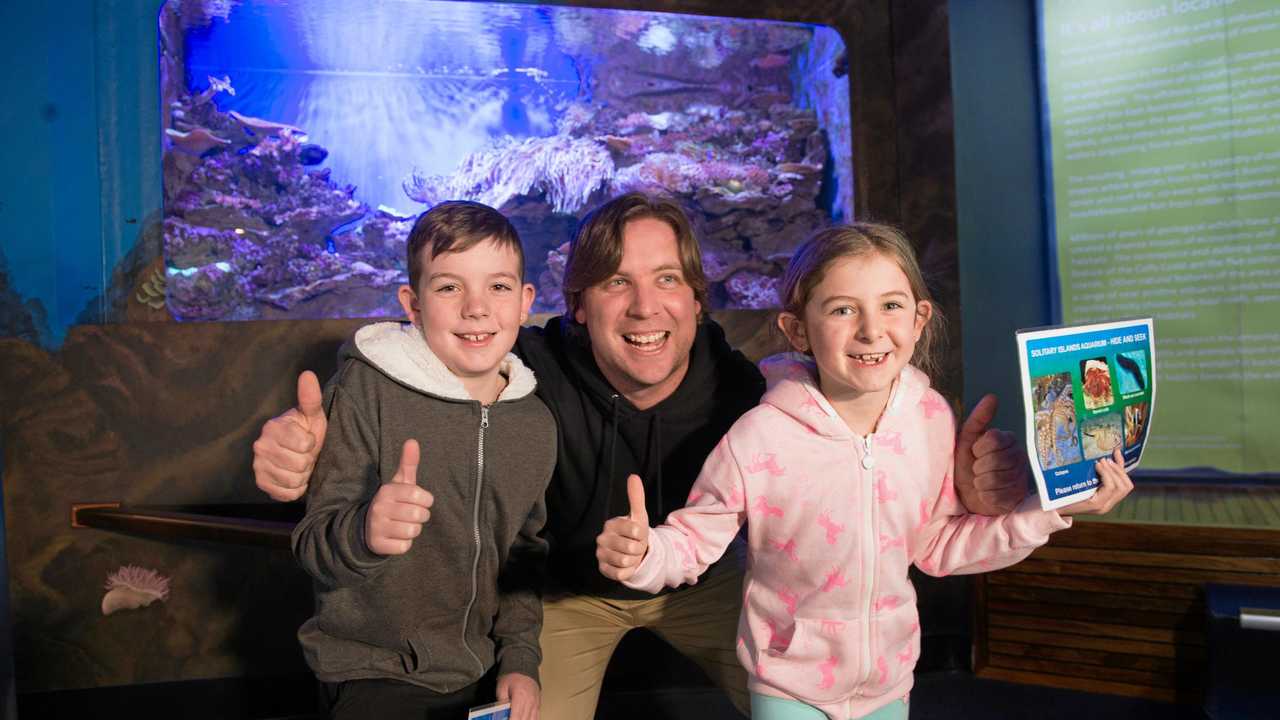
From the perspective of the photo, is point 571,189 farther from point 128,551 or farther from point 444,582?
point 128,551

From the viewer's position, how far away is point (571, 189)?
9.06ft

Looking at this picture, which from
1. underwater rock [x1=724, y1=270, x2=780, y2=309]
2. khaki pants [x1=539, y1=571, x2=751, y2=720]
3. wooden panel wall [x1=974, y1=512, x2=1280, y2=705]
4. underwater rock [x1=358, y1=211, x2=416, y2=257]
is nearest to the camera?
khaki pants [x1=539, y1=571, x2=751, y2=720]

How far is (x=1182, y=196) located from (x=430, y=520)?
2.48 meters

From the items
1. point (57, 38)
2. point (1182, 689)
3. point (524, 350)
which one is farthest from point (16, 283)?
point (1182, 689)

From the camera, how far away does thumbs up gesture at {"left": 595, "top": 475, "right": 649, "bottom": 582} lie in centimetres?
135

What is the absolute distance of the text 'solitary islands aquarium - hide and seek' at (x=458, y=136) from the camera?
101 inches

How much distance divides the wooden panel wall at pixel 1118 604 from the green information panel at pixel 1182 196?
560 millimetres

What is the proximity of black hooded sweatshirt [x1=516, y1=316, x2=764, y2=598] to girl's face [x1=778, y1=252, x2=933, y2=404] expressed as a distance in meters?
0.43

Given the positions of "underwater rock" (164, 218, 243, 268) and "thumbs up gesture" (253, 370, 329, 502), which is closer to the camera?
"thumbs up gesture" (253, 370, 329, 502)

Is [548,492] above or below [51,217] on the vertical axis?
below

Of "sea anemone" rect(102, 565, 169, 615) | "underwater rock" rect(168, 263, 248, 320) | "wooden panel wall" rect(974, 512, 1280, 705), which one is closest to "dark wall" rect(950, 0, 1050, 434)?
"wooden panel wall" rect(974, 512, 1280, 705)

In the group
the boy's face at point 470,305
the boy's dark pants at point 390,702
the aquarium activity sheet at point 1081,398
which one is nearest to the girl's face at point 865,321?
the aquarium activity sheet at point 1081,398

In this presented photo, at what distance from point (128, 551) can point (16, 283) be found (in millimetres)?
847

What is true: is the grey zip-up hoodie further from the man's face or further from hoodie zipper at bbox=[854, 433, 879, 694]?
hoodie zipper at bbox=[854, 433, 879, 694]
